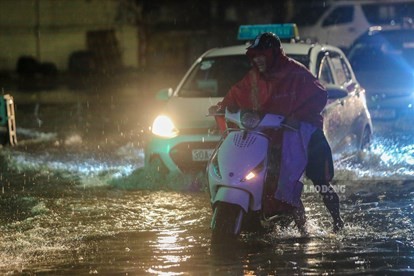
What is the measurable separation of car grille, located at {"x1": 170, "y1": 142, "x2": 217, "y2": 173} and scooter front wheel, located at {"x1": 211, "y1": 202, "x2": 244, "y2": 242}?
2762 mm

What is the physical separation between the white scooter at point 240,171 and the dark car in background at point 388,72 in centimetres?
685

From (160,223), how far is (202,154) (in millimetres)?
1446

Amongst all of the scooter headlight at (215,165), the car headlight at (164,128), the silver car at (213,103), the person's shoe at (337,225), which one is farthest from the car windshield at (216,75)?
the scooter headlight at (215,165)

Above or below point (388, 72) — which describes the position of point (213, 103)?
above

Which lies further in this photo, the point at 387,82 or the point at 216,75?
the point at 387,82

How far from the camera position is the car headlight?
349 inches

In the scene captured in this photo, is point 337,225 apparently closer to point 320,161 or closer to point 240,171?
point 320,161

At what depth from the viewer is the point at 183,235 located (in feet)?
22.6

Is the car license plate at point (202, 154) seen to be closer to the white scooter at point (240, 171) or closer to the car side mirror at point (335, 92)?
the car side mirror at point (335, 92)

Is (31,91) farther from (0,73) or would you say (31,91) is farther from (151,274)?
(151,274)

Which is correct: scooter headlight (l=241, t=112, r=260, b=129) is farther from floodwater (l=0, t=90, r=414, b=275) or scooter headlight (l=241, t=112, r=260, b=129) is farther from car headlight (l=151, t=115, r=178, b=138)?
car headlight (l=151, t=115, r=178, b=138)

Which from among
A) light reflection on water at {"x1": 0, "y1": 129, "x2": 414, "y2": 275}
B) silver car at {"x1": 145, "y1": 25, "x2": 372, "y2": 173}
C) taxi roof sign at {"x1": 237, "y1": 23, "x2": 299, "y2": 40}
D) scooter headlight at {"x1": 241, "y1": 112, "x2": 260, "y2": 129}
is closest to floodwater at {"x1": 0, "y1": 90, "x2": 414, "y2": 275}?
light reflection on water at {"x1": 0, "y1": 129, "x2": 414, "y2": 275}

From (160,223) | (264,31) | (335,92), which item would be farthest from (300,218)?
(264,31)

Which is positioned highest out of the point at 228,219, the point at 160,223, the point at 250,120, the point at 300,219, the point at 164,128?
the point at 250,120
